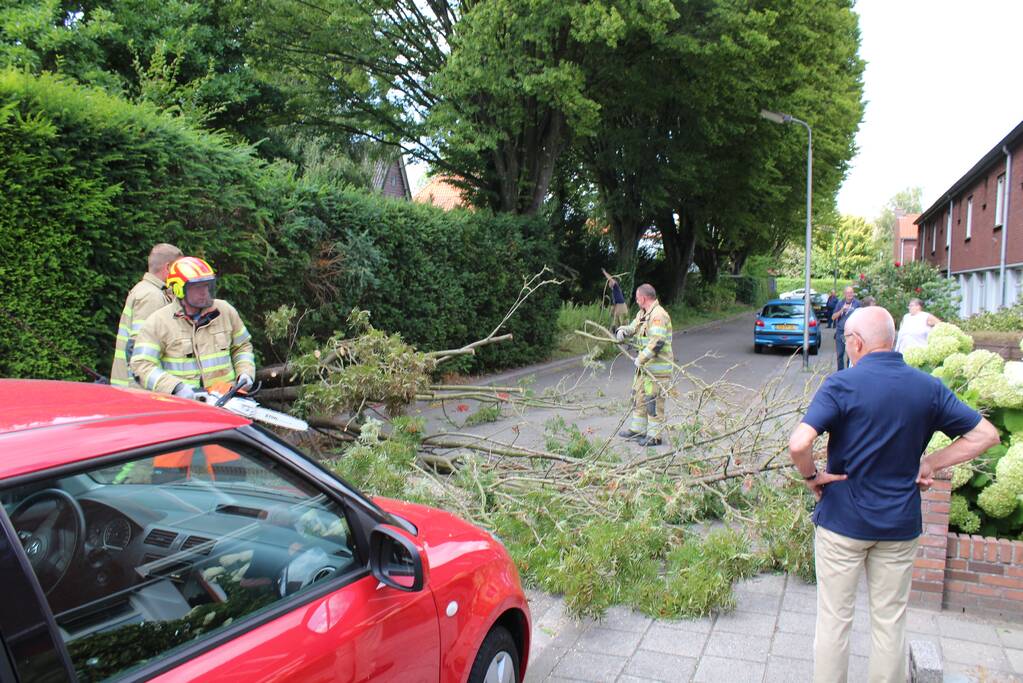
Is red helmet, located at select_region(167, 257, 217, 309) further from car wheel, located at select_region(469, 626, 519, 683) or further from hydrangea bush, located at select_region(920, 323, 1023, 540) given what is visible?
hydrangea bush, located at select_region(920, 323, 1023, 540)

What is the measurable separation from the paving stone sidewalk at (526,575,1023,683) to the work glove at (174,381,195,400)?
2.41m

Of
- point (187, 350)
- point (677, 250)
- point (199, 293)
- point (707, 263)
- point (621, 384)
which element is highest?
point (677, 250)

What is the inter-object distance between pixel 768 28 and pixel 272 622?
17608 mm

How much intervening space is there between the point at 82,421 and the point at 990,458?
515 cm

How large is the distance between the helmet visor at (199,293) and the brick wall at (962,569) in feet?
15.0

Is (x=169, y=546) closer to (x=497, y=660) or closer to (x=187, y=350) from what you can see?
(x=497, y=660)

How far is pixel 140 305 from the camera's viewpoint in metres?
5.23

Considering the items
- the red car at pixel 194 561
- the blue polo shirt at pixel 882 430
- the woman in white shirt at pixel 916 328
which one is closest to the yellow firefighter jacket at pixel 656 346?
the woman in white shirt at pixel 916 328

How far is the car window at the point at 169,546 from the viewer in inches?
67.2

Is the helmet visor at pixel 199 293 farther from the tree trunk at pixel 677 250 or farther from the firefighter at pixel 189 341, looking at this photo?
the tree trunk at pixel 677 250

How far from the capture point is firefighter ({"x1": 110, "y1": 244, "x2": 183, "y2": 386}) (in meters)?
5.19

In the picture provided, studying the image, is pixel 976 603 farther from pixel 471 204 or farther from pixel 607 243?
pixel 607 243

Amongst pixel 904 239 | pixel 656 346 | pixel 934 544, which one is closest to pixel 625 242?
pixel 656 346

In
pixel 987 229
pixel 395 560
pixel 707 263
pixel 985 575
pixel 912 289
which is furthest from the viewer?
pixel 707 263
